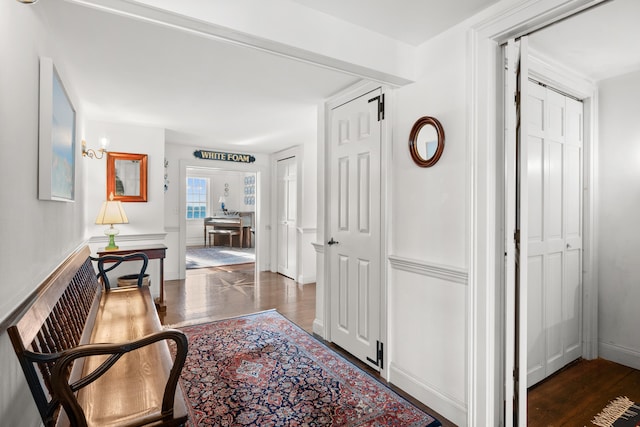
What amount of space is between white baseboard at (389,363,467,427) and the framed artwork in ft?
8.00

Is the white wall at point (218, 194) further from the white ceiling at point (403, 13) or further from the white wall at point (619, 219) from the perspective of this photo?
Answer: the white wall at point (619, 219)

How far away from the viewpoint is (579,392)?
2.34 meters

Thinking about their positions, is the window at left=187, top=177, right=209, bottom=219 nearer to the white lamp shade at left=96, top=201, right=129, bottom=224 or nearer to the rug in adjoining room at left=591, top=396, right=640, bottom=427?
the white lamp shade at left=96, top=201, right=129, bottom=224

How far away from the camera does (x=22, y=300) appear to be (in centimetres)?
130

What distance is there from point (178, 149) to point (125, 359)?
4.93 metres

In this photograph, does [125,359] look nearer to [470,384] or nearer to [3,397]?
[3,397]

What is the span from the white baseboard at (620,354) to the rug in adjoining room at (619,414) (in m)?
0.54

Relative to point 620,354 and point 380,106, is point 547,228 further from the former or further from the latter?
point 380,106

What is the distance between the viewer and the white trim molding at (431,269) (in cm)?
200

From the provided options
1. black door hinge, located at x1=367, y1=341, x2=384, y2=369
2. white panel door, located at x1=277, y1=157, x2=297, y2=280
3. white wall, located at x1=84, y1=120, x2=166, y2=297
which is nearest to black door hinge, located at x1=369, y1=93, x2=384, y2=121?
black door hinge, located at x1=367, y1=341, x2=384, y2=369

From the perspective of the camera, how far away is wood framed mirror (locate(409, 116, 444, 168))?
2.13 metres

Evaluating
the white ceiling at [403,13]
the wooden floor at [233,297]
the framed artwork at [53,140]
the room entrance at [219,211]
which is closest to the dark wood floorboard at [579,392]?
the wooden floor at [233,297]

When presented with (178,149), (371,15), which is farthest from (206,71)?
(178,149)

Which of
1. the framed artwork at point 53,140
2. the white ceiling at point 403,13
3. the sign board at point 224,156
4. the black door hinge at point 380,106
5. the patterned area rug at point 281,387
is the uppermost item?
the white ceiling at point 403,13
